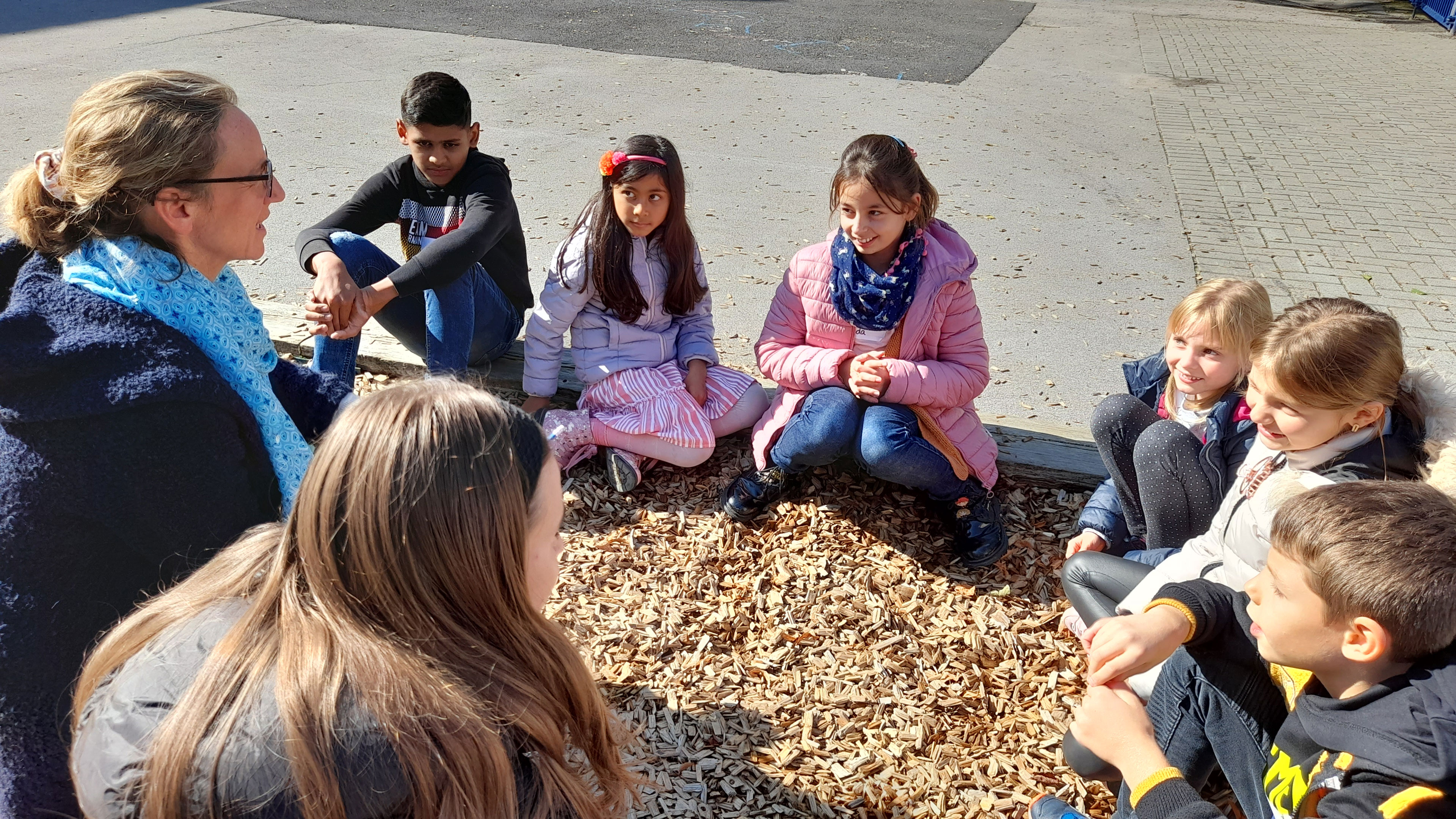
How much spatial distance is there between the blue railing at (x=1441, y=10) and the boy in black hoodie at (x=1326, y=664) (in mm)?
18217

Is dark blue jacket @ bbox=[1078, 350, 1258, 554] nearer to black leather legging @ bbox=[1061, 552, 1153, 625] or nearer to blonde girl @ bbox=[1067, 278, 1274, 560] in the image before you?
blonde girl @ bbox=[1067, 278, 1274, 560]

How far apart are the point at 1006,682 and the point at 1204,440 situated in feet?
3.23

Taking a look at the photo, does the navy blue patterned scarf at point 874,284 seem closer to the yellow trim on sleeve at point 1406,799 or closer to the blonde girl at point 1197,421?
the blonde girl at point 1197,421

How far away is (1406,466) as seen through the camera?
8.39ft

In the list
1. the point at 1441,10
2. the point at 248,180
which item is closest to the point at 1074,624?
the point at 248,180

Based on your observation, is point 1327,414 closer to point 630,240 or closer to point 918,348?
point 918,348

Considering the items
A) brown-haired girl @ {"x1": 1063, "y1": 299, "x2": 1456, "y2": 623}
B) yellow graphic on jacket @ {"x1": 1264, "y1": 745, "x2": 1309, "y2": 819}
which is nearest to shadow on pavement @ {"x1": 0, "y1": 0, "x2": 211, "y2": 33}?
brown-haired girl @ {"x1": 1063, "y1": 299, "x2": 1456, "y2": 623}

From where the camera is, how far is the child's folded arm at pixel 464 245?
376cm

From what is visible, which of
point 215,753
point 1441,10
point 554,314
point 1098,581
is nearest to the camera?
point 215,753

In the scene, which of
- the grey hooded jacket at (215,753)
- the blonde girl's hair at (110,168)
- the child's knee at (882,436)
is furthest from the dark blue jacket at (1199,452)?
the blonde girl's hair at (110,168)

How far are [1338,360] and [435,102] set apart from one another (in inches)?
124

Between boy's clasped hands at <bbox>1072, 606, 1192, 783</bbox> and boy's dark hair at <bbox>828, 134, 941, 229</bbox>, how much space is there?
1.70 metres

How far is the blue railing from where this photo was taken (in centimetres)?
1606

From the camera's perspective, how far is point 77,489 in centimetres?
193
